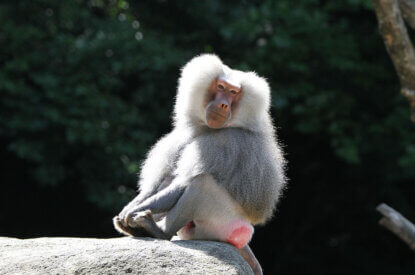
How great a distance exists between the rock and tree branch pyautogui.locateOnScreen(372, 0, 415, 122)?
7.41ft

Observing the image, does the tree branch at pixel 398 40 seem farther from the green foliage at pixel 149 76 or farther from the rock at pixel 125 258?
the rock at pixel 125 258

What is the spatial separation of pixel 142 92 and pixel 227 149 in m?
3.98

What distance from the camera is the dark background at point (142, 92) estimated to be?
7.03 metres

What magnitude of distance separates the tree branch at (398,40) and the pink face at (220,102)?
151 centimetres

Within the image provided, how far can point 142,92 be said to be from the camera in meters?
7.73

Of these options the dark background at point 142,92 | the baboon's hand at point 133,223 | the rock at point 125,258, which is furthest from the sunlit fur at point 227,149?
the dark background at point 142,92

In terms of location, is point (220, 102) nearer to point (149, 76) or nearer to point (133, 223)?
point (133, 223)

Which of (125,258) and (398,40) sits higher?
(398,40)

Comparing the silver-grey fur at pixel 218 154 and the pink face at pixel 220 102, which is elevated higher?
the pink face at pixel 220 102

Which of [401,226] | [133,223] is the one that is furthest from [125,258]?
[401,226]

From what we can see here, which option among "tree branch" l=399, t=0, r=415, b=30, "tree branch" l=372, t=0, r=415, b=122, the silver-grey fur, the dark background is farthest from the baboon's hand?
the dark background

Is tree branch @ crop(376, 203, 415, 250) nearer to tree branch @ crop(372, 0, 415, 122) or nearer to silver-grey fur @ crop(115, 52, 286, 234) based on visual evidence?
tree branch @ crop(372, 0, 415, 122)

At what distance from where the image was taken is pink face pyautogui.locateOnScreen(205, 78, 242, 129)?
13.2 feet

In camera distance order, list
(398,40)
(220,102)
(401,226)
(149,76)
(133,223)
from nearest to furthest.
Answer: (133,223) < (220,102) < (398,40) < (401,226) < (149,76)
